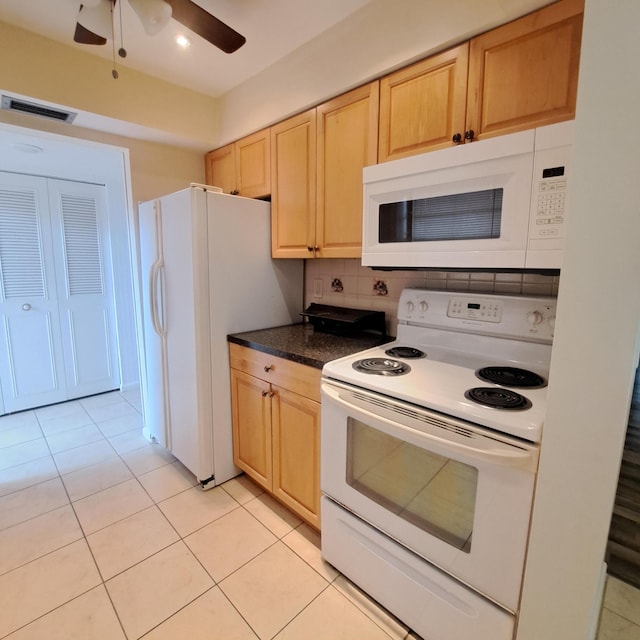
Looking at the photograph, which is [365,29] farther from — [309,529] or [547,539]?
[309,529]

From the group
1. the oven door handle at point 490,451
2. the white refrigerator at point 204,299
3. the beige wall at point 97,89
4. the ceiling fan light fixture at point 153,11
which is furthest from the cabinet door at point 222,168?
the oven door handle at point 490,451

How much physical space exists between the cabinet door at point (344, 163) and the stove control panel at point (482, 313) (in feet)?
1.30

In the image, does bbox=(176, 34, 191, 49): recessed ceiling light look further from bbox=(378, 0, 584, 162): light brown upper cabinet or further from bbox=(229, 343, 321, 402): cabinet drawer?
bbox=(229, 343, 321, 402): cabinet drawer

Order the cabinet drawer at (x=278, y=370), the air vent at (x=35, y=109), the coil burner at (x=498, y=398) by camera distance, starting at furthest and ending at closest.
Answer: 1. the air vent at (x=35, y=109)
2. the cabinet drawer at (x=278, y=370)
3. the coil burner at (x=498, y=398)

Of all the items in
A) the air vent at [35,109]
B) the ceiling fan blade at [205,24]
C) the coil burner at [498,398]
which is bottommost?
the coil burner at [498,398]

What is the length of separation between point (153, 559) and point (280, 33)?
8.64 ft

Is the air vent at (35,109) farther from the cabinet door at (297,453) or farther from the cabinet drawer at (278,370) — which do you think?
the cabinet door at (297,453)

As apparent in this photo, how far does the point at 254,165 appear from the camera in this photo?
2254mm

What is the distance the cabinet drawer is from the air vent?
165 cm

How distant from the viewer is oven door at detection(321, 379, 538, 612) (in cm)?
94

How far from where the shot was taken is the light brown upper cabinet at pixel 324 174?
1647 millimetres

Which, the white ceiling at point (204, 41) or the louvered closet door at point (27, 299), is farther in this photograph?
the louvered closet door at point (27, 299)

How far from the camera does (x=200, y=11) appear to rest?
4.22 ft

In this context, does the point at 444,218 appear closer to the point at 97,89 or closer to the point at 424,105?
the point at 424,105
